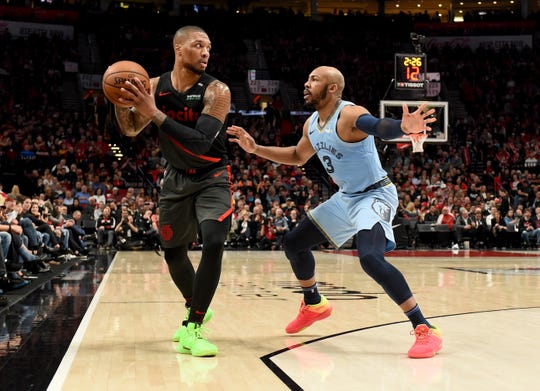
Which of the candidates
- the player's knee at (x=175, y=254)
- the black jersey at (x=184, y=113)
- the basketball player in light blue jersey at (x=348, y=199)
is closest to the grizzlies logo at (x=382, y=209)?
the basketball player in light blue jersey at (x=348, y=199)

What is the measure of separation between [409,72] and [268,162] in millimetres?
6741

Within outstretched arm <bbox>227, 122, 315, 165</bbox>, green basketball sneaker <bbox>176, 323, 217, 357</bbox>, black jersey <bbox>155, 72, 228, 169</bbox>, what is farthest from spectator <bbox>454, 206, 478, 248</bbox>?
green basketball sneaker <bbox>176, 323, 217, 357</bbox>

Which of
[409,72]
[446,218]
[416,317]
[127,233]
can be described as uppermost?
[409,72]

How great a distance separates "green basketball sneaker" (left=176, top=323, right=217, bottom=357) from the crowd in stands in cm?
467

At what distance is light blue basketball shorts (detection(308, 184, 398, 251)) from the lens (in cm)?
449

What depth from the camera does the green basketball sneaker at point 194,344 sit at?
4082 mm

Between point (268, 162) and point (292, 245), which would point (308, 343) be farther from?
point (268, 162)

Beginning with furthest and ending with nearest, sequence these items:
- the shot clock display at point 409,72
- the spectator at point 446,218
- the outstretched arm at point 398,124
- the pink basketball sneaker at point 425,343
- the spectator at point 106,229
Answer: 1. the spectator at point 446,218
2. the shot clock display at point 409,72
3. the spectator at point 106,229
4. the pink basketball sneaker at point 425,343
5. the outstretched arm at point 398,124

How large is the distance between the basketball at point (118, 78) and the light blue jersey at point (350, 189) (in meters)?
1.23

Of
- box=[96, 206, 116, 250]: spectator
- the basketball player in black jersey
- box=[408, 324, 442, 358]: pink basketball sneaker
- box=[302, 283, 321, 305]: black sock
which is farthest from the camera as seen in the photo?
box=[96, 206, 116, 250]: spectator

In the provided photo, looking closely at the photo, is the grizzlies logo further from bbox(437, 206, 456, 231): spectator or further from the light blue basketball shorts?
bbox(437, 206, 456, 231): spectator

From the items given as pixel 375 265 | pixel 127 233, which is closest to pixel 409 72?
pixel 127 233

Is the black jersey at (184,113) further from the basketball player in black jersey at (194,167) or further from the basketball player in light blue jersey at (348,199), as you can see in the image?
the basketball player in light blue jersey at (348,199)

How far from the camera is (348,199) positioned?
188 inches
